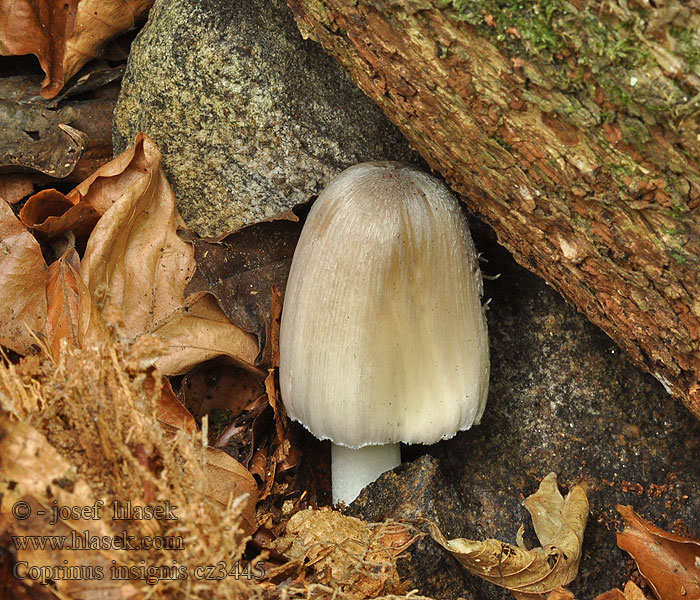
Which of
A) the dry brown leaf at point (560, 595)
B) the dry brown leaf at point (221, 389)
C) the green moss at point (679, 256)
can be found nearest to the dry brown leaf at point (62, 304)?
the dry brown leaf at point (221, 389)

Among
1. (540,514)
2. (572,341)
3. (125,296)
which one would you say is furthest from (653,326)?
(125,296)

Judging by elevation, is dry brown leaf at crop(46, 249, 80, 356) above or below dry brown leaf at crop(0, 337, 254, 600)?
below

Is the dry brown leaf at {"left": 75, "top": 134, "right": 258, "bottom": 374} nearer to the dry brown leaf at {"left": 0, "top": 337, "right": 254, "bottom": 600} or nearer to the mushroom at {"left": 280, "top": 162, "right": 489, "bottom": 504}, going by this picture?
the mushroom at {"left": 280, "top": 162, "right": 489, "bottom": 504}

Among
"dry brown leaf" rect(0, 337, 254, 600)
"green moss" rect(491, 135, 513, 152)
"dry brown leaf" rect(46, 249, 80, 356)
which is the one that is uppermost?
"green moss" rect(491, 135, 513, 152)

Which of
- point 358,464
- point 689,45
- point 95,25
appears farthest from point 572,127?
point 95,25

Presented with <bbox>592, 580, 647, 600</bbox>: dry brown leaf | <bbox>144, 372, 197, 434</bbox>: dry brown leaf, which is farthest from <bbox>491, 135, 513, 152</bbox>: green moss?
<bbox>592, 580, 647, 600</bbox>: dry brown leaf
